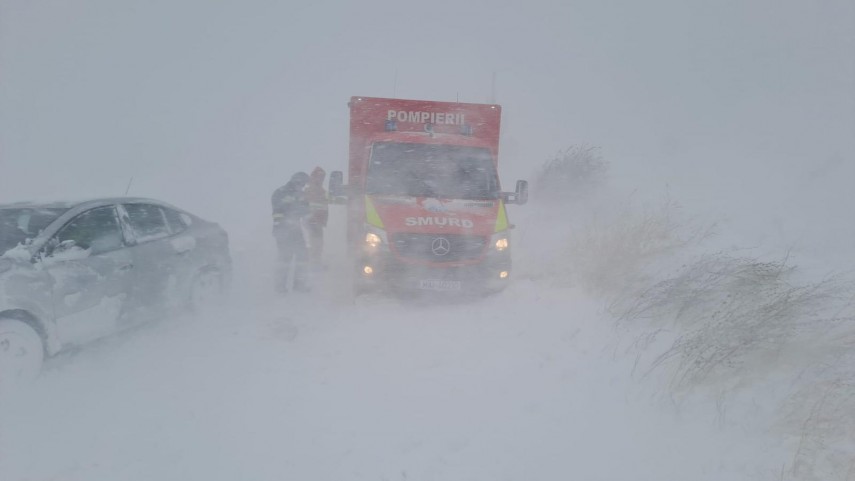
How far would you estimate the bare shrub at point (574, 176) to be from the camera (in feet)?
46.2

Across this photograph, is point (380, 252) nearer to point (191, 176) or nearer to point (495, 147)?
point (495, 147)

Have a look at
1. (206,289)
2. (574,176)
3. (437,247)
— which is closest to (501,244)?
(437,247)

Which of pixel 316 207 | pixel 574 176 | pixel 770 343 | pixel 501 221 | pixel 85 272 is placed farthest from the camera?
pixel 574 176

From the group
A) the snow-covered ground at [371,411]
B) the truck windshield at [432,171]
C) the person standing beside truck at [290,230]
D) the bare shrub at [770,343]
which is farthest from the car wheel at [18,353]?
the bare shrub at [770,343]

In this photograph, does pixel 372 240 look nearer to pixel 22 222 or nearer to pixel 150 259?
pixel 150 259

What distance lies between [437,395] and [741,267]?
375cm

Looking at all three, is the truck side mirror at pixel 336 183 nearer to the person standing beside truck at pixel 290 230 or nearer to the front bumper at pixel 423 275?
the person standing beside truck at pixel 290 230

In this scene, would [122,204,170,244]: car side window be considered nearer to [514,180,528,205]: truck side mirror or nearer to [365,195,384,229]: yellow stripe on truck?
[365,195,384,229]: yellow stripe on truck

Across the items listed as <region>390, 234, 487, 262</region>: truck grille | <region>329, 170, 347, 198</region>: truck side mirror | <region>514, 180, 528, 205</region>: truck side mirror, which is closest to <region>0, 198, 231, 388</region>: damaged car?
Answer: <region>329, 170, 347, 198</region>: truck side mirror

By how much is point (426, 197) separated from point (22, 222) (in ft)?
14.6

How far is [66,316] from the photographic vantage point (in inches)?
Result: 180

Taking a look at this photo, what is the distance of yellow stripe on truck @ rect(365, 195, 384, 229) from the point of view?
6719mm

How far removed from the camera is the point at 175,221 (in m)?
6.24

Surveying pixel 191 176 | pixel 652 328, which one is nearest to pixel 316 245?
pixel 652 328
